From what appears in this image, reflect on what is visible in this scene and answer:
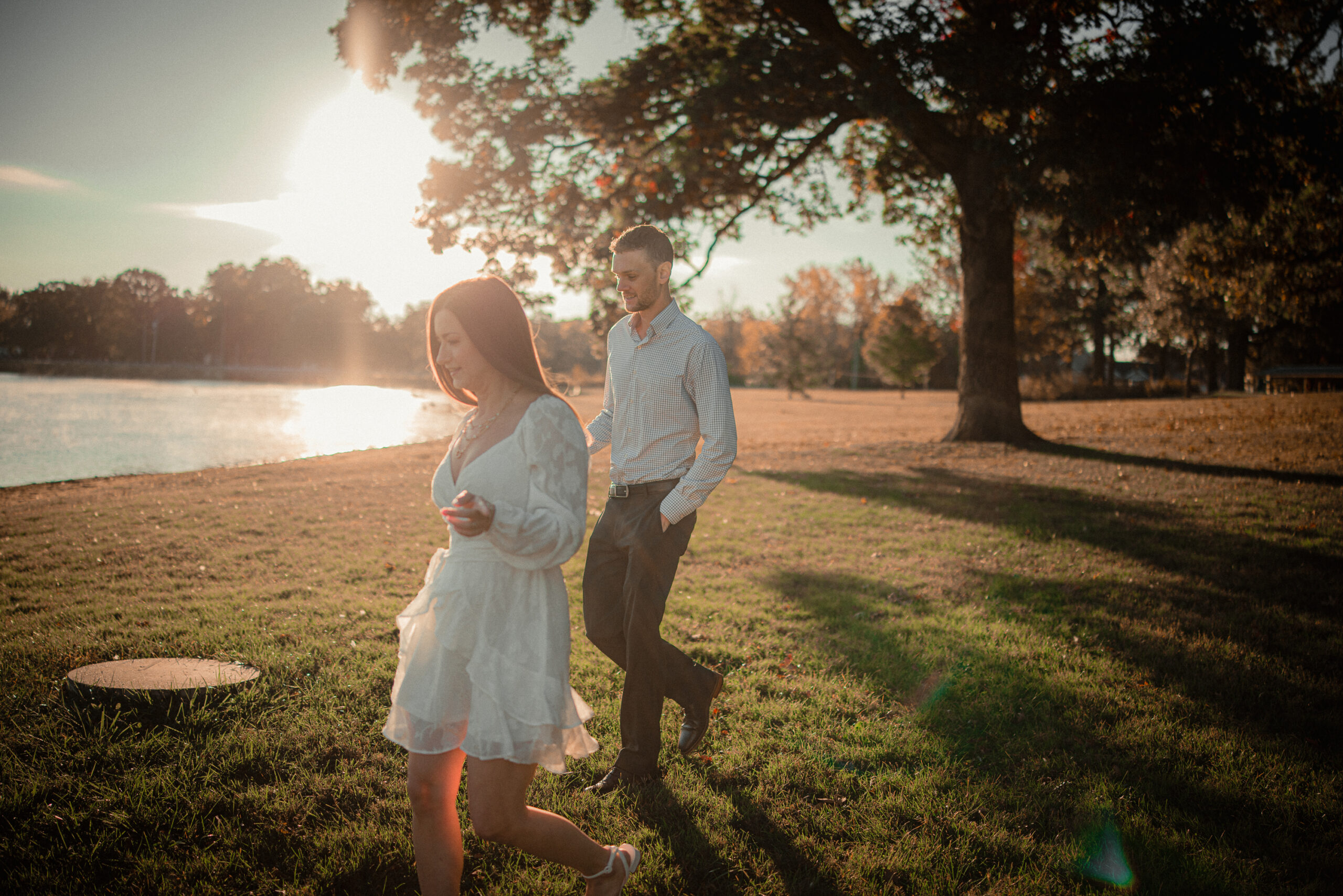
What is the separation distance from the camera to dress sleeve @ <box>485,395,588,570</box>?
6.45 ft

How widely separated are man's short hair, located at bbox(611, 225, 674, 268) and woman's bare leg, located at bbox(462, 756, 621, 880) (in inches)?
85.1

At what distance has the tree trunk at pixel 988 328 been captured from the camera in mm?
14562

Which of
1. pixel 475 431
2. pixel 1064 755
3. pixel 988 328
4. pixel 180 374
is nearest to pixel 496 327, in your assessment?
pixel 475 431

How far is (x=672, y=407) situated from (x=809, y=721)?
78.2 inches

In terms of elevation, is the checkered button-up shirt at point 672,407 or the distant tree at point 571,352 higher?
the distant tree at point 571,352

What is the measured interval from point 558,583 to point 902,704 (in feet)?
9.20

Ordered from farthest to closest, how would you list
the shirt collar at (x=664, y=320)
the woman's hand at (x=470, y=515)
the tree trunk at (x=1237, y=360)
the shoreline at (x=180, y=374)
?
the shoreline at (x=180, y=374), the tree trunk at (x=1237, y=360), the shirt collar at (x=664, y=320), the woman's hand at (x=470, y=515)

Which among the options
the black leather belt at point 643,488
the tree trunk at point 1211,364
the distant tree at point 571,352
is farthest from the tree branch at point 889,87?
the distant tree at point 571,352

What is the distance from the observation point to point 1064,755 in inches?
141

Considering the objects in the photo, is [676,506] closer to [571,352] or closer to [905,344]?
[905,344]

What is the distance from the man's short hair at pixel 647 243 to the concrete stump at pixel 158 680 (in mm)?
3166

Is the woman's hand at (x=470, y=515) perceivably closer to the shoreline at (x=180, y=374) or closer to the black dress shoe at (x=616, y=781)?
the black dress shoe at (x=616, y=781)

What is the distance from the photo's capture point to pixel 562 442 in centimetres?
215

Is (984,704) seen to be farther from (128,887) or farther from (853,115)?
(853,115)
